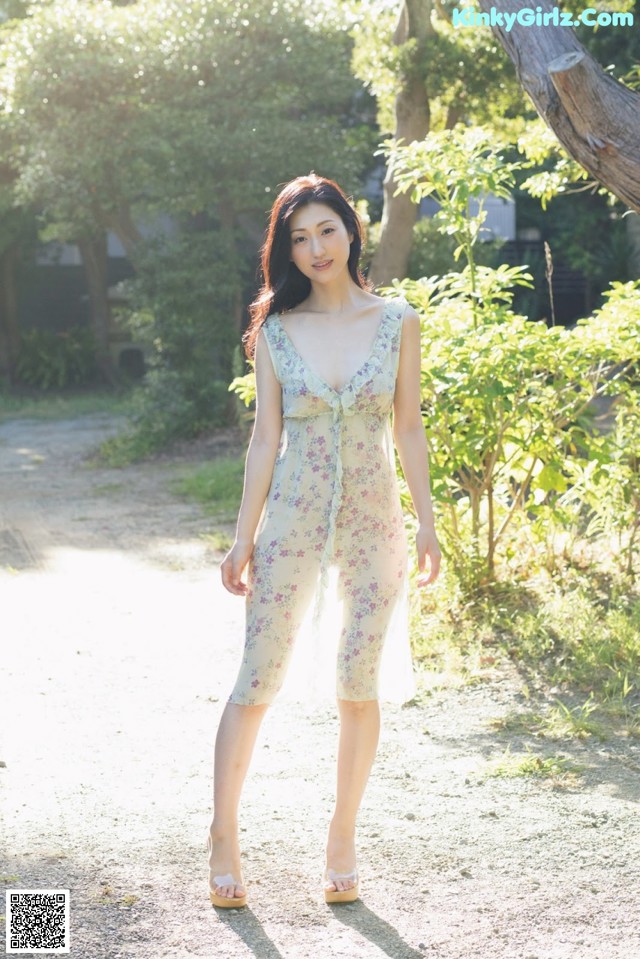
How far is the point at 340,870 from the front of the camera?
310 centimetres

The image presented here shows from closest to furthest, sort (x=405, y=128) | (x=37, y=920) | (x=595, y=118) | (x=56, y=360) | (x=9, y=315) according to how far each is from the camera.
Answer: (x=37, y=920) → (x=595, y=118) → (x=405, y=128) → (x=56, y=360) → (x=9, y=315)

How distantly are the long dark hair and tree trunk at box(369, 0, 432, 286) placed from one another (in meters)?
5.87

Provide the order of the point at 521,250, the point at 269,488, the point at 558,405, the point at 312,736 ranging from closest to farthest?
the point at 269,488 < the point at 312,736 < the point at 558,405 < the point at 521,250

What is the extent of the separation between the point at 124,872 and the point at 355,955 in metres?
0.74

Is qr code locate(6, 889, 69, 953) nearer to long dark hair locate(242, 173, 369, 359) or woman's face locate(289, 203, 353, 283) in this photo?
long dark hair locate(242, 173, 369, 359)

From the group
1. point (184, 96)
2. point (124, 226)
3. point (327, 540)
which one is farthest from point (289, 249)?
point (124, 226)

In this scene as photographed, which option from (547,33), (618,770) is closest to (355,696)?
(618,770)

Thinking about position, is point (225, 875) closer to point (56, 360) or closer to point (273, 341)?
point (273, 341)

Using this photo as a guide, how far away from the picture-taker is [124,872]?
10.7 feet

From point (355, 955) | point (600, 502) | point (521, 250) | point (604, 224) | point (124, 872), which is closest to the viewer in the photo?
point (355, 955)

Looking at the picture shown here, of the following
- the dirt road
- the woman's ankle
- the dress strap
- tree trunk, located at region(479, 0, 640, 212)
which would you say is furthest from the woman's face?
Answer: the dirt road

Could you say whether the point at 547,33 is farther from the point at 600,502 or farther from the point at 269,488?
the point at 600,502

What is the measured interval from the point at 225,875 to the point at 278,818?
0.61 m

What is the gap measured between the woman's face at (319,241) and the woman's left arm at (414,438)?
0.73 ft
